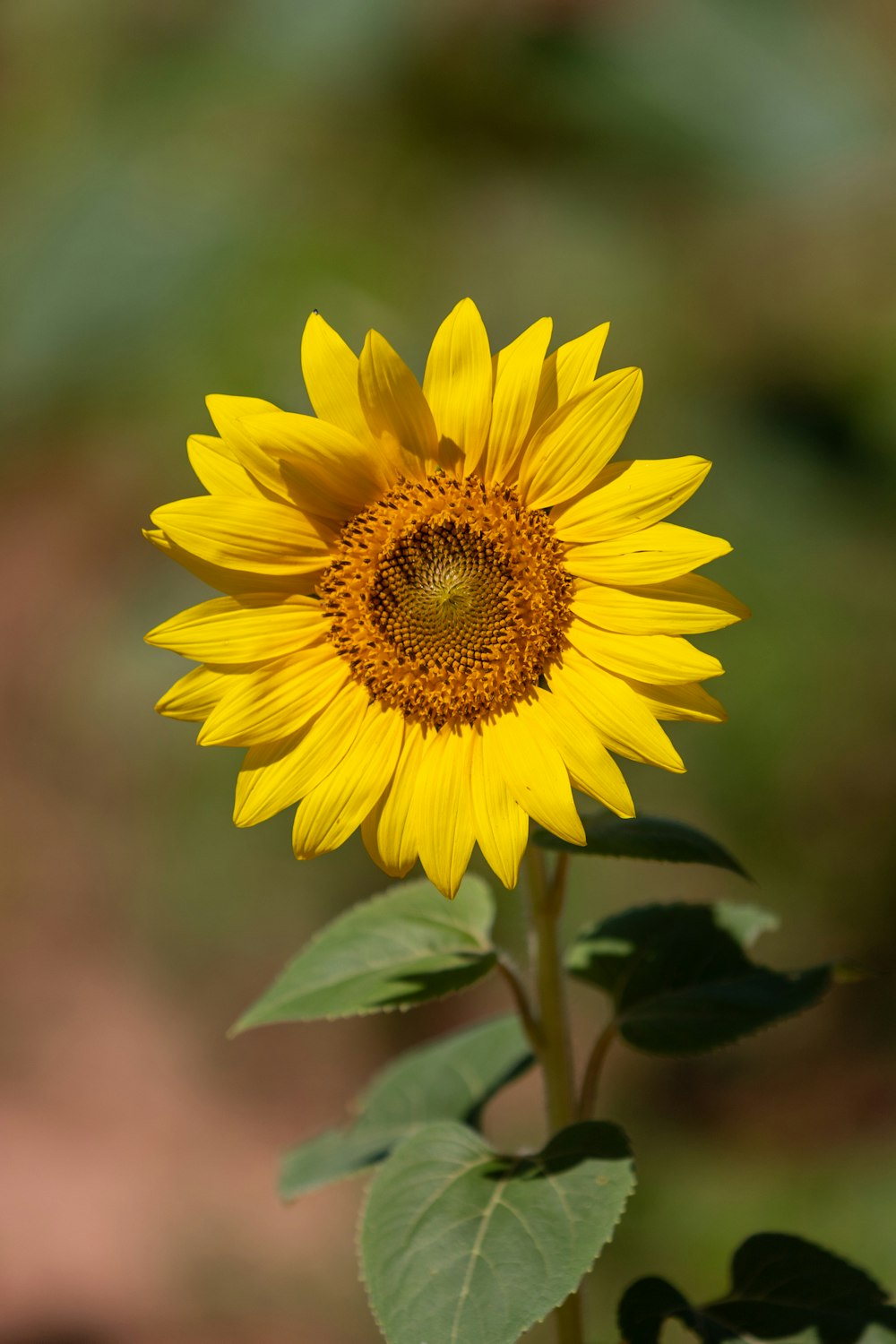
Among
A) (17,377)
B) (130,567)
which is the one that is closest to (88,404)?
(17,377)

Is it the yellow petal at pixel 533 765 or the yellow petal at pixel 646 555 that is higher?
the yellow petal at pixel 646 555

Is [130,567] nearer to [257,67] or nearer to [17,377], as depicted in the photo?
[17,377]

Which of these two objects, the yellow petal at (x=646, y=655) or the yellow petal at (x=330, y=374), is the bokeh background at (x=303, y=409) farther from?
the yellow petal at (x=330, y=374)

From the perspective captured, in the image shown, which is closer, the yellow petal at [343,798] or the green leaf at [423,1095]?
the yellow petal at [343,798]

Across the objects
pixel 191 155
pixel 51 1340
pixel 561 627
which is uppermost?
pixel 191 155

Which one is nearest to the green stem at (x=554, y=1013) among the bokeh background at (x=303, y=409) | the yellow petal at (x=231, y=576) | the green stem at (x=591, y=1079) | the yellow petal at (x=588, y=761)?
the green stem at (x=591, y=1079)

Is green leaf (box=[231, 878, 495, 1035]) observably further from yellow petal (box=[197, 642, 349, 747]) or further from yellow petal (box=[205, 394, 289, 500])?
yellow petal (box=[205, 394, 289, 500])

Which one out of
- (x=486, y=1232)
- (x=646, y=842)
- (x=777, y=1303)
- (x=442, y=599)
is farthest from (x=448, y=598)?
(x=777, y=1303)
